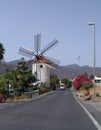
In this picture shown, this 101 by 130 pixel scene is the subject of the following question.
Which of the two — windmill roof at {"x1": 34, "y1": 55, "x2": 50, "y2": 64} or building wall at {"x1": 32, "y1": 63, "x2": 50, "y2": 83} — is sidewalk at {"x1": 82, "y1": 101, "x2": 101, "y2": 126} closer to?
windmill roof at {"x1": 34, "y1": 55, "x2": 50, "y2": 64}

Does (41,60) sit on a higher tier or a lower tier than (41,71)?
higher

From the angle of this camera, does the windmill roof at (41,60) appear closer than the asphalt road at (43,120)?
No

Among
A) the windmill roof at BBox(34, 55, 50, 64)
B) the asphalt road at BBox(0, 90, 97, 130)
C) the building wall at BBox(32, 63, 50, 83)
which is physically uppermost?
the windmill roof at BBox(34, 55, 50, 64)

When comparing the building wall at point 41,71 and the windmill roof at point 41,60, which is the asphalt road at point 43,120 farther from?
the building wall at point 41,71

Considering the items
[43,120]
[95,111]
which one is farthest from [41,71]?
[43,120]

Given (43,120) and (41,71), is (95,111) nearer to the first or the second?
(43,120)

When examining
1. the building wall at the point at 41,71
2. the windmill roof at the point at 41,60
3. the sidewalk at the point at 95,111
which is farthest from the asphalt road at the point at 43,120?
the building wall at the point at 41,71

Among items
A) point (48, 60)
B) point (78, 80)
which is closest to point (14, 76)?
point (78, 80)

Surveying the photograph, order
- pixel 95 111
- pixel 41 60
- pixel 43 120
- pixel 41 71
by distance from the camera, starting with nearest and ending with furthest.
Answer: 1. pixel 43 120
2. pixel 95 111
3. pixel 41 60
4. pixel 41 71

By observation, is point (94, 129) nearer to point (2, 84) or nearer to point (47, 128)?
point (47, 128)

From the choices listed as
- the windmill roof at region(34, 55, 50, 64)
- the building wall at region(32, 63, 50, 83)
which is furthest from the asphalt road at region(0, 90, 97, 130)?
the building wall at region(32, 63, 50, 83)

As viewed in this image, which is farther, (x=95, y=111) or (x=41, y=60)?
(x=41, y=60)

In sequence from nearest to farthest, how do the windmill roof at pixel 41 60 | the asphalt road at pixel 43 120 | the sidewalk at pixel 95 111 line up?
1. the asphalt road at pixel 43 120
2. the sidewalk at pixel 95 111
3. the windmill roof at pixel 41 60

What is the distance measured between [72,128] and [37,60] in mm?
117542
